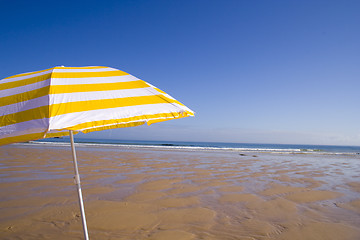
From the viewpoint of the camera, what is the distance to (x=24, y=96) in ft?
6.18

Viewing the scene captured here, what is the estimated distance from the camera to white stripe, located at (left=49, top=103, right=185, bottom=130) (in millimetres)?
1554

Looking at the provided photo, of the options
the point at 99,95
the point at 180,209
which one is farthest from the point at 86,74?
the point at 180,209

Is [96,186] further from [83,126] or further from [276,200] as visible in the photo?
[83,126]

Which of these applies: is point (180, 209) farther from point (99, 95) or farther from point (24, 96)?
point (24, 96)

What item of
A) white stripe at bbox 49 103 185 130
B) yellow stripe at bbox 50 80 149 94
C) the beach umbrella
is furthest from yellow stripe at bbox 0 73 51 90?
white stripe at bbox 49 103 185 130

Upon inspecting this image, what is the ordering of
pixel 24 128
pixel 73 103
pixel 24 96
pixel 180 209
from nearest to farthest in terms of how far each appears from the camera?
pixel 24 128, pixel 73 103, pixel 24 96, pixel 180 209

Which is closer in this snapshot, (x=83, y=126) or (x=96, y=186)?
(x=83, y=126)

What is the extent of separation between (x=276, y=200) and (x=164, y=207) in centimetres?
256

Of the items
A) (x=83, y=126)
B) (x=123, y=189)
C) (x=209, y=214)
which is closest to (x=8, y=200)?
(x=123, y=189)

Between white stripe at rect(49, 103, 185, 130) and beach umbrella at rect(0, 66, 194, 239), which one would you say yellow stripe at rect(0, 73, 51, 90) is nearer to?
beach umbrella at rect(0, 66, 194, 239)

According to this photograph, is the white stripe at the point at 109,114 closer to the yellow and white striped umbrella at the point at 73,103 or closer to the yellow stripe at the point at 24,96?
the yellow and white striped umbrella at the point at 73,103

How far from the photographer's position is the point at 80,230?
3346 mm

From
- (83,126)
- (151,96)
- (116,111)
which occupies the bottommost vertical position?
(83,126)

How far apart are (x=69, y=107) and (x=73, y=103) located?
0.21 ft
